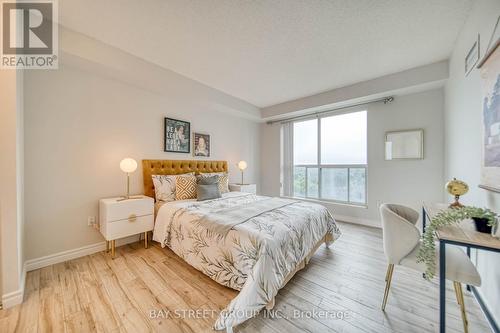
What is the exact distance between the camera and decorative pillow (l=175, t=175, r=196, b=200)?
2941mm

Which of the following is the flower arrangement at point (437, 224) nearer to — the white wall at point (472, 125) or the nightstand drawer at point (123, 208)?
the white wall at point (472, 125)

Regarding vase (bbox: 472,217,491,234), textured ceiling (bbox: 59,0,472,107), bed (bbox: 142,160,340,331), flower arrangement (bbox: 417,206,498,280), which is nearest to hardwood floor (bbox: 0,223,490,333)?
bed (bbox: 142,160,340,331)

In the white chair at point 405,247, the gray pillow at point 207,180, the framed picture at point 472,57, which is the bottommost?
the white chair at point 405,247

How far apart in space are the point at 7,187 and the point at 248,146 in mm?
3997

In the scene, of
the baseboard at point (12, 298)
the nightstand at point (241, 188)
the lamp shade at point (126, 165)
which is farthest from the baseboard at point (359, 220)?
the baseboard at point (12, 298)

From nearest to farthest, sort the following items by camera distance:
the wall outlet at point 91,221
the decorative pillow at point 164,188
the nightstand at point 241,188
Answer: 1. the wall outlet at point 91,221
2. the decorative pillow at point 164,188
3. the nightstand at point 241,188

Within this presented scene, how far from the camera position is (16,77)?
158cm

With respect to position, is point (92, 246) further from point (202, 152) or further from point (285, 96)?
point (285, 96)

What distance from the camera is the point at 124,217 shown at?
93.3 inches

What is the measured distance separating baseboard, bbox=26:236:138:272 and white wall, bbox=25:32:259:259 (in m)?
0.06

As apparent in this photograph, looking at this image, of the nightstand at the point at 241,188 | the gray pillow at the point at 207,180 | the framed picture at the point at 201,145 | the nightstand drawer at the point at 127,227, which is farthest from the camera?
the nightstand at the point at 241,188

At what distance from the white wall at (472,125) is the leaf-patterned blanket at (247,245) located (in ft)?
4.41

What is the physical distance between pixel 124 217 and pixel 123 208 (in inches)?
4.7

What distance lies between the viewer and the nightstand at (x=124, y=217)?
2262 mm
